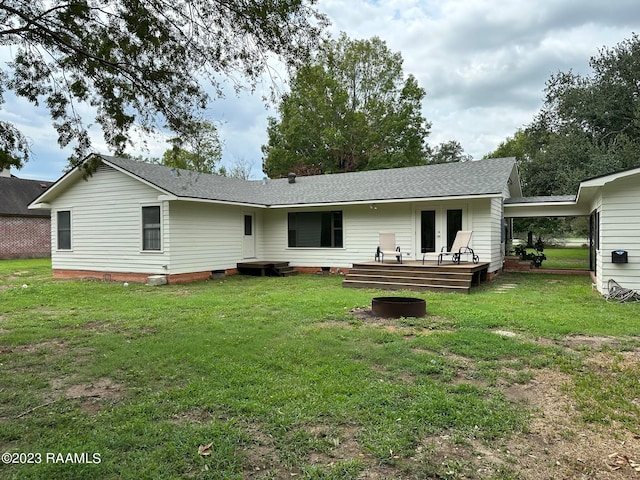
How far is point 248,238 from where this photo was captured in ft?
49.6

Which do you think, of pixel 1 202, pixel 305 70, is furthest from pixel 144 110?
pixel 1 202

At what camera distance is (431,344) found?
202 inches

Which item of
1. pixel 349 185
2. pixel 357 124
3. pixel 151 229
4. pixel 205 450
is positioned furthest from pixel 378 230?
pixel 357 124

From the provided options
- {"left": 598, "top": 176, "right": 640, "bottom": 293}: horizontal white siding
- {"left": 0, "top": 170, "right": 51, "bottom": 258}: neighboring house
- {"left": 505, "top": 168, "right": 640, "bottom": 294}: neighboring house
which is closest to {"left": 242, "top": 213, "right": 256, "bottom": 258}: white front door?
{"left": 505, "top": 168, "right": 640, "bottom": 294}: neighboring house

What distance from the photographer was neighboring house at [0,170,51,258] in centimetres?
2305

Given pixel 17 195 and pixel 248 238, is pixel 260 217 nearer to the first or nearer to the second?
pixel 248 238


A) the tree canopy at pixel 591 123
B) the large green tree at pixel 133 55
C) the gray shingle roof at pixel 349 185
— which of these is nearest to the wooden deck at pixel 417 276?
the gray shingle roof at pixel 349 185

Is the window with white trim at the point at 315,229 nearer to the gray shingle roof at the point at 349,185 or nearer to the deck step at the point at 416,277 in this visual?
the gray shingle roof at the point at 349,185

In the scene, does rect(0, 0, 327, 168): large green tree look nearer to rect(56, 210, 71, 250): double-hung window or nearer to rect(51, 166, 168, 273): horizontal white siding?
rect(51, 166, 168, 273): horizontal white siding

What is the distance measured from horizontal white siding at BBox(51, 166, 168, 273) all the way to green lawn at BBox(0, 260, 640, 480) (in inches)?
208

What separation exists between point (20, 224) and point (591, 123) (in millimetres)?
31713

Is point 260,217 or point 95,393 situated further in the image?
point 260,217

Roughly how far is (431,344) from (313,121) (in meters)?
26.5

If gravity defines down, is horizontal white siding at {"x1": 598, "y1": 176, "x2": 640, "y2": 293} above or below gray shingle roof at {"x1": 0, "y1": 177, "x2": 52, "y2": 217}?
below
